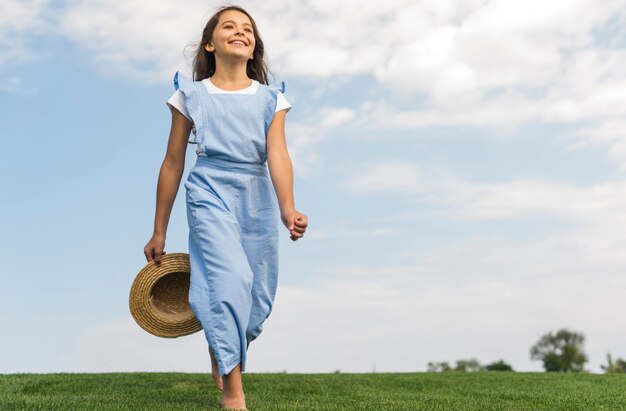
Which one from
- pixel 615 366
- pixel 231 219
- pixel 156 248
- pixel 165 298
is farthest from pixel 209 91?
pixel 615 366

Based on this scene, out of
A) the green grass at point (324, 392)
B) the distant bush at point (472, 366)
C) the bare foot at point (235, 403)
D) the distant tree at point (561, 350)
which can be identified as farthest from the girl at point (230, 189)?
the distant tree at point (561, 350)

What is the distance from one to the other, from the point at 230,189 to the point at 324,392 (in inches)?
98.4

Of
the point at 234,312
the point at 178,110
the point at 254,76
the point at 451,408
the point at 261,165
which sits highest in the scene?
the point at 254,76

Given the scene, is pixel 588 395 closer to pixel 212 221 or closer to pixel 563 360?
pixel 212 221

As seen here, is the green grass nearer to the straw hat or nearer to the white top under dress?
the straw hat

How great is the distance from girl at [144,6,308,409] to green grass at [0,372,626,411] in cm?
61

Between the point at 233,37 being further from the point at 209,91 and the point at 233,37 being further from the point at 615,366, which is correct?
the point at 615,366

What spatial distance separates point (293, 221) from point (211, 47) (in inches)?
50.7

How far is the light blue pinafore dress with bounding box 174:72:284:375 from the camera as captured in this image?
430cm

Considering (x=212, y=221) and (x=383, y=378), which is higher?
(x=212, y=221)

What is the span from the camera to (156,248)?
475cm

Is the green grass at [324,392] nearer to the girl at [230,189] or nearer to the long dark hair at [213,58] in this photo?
the girl at [230,189]

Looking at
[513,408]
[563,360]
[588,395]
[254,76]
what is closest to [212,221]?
[254,76]

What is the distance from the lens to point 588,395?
263 inches
